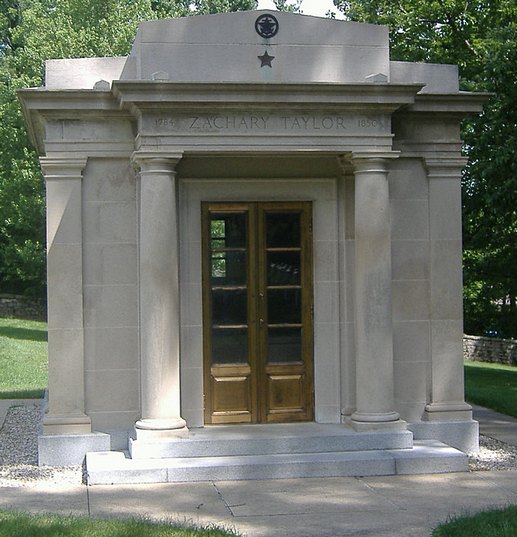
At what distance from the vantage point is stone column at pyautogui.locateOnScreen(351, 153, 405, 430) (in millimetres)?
10078

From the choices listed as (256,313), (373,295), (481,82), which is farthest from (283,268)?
(481,82)

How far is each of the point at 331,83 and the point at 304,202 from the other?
156 cm

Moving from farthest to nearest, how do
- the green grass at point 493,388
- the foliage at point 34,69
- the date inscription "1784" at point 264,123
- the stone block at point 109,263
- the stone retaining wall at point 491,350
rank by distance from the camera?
the foliage at point 34,69 → the stone retaining wall at point 491,350 → the green grass at point 493,388 → the stone block at point 109,263 → the date inscription "1784" at point 264,123

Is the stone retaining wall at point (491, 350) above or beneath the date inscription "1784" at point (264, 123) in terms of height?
beneath

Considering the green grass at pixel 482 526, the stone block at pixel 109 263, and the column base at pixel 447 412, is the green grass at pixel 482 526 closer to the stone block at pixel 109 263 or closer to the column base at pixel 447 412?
the column base at pixel 447 412

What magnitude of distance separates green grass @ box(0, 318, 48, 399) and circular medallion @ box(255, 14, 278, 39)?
990 cm

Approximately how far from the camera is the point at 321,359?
10789mm

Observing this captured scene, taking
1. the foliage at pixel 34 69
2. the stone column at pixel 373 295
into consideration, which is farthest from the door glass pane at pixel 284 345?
the foliage at pixel 34 69

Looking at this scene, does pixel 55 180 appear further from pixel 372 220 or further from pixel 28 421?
pixel 28 421

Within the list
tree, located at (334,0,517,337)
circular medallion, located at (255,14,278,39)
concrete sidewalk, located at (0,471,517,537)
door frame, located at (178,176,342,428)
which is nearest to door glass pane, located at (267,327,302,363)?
door frame, located at (178,176,342,428)

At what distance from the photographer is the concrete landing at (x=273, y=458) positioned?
931 centimetres

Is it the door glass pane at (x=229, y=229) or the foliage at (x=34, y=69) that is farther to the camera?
the foliage at (x=34, y=69)

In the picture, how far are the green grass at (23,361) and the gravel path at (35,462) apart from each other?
5.66 metres

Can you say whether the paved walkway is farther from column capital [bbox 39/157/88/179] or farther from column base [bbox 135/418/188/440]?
column capital [bbox 39/157/88/179]
